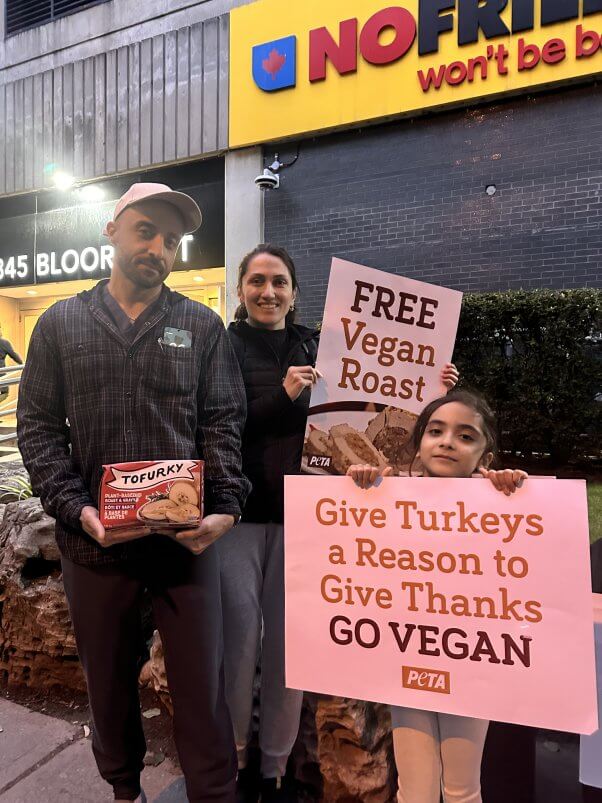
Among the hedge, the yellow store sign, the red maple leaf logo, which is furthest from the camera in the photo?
the red maple leaf logo

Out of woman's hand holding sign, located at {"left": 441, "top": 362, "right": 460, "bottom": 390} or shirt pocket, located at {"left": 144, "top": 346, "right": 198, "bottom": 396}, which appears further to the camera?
woman's hand holding sign, located at {"left": 441, "top": 362, "right": 460, "bottom": 390}

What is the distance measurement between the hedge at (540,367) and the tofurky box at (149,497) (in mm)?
4150

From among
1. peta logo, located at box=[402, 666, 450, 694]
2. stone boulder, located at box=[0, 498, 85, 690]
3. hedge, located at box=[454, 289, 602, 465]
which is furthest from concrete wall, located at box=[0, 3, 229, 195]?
peta logo, located at box=[402, 666, 450, 694]

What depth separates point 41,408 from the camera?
1593 mm

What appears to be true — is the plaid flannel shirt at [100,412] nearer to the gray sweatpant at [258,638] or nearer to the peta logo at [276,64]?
the gray sweatpant at [258,638]

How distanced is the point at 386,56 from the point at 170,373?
700 centimetres

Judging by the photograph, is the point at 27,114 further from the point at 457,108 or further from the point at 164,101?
the point at 457,108

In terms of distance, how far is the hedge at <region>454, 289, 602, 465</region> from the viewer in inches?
193

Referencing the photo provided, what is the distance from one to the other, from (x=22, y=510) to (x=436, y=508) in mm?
2269

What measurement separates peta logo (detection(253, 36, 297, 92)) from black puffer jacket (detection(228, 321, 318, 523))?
22.8 feet

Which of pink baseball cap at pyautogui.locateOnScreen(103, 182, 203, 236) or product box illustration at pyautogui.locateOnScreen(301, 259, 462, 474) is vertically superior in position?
pink baseball cap at pyautogui.locateOnScreen(103, 182, 203, 236)

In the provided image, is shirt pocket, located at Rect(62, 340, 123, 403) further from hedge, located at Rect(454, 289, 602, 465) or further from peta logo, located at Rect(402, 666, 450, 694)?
hedge, located at Rect(454, 289, 602, 465)

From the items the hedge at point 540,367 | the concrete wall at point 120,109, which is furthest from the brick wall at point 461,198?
the hedge at point 540,367

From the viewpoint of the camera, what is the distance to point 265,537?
182 cm
